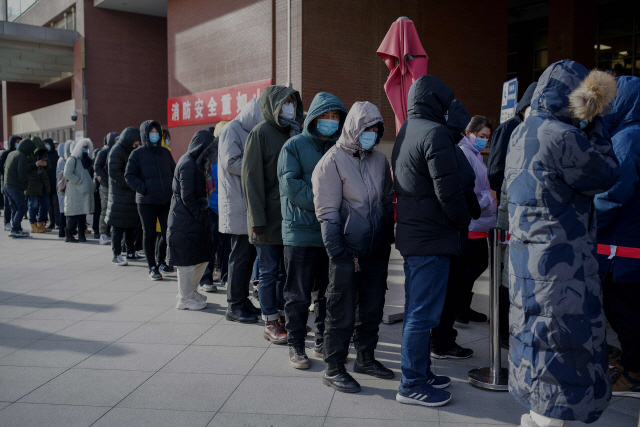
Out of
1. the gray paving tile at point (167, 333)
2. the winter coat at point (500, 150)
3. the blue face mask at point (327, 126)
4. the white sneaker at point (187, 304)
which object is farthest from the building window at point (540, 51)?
the gray paving tile at point (167, 333)

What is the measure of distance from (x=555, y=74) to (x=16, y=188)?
10758mm

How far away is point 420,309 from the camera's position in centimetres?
328

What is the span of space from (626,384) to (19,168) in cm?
1068

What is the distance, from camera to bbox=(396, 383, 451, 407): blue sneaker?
3.27 metres

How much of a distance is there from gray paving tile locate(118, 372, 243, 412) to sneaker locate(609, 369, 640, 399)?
242 centimetres

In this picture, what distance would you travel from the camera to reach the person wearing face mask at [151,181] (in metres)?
6.64

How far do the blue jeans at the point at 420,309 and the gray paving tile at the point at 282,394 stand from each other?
0.54 metres

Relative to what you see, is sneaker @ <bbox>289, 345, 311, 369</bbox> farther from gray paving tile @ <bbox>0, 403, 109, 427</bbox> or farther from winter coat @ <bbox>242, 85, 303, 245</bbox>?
gray paving tile @ <bbox>0, 403, 109, 427</bbox>

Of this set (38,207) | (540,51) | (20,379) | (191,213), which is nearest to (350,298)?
(20,379)

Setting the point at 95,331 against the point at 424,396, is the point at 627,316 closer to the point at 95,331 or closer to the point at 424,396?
the point at 424,396

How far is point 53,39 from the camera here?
63.4ft

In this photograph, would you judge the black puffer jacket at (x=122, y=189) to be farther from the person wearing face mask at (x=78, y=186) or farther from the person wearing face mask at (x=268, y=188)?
the person wearing face mask at (x=268, y=188)

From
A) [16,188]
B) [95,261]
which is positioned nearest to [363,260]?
[95,261]

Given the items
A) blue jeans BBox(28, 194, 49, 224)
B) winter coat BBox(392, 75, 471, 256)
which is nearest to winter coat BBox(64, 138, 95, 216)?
blue jeans BBox(28, 194, 49, 224)
